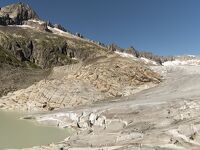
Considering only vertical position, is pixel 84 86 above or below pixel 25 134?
above

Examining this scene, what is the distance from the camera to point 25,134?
4350 cm

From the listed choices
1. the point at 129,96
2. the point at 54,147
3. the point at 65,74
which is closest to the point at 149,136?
the point at 54,147

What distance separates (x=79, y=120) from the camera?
49344 millimetres

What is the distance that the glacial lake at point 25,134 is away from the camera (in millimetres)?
38094

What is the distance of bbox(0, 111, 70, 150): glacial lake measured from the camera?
125 ft

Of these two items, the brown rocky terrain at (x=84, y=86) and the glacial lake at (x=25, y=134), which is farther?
the brown rocky terrain at (x=84, y=86)

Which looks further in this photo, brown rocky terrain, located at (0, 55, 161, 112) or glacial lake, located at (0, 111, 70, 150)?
brown rocky terrain, located at (0, 55, 161, 112)

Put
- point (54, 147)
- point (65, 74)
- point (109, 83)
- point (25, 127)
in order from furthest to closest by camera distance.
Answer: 1. point (65, 74)
2. point (109, 83)
3. point (25, 127)
4. point (54, 147)

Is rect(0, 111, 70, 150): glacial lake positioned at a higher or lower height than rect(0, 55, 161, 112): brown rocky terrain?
lower

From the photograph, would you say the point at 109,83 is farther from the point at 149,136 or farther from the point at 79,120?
the point at 149,136

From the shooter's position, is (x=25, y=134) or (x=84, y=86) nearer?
(x=25, y=134)

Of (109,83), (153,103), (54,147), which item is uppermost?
(109,83)

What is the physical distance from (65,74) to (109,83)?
33.7 ft

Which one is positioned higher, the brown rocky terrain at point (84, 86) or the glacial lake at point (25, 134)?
the brown rocky terrain at point (84, 86)
